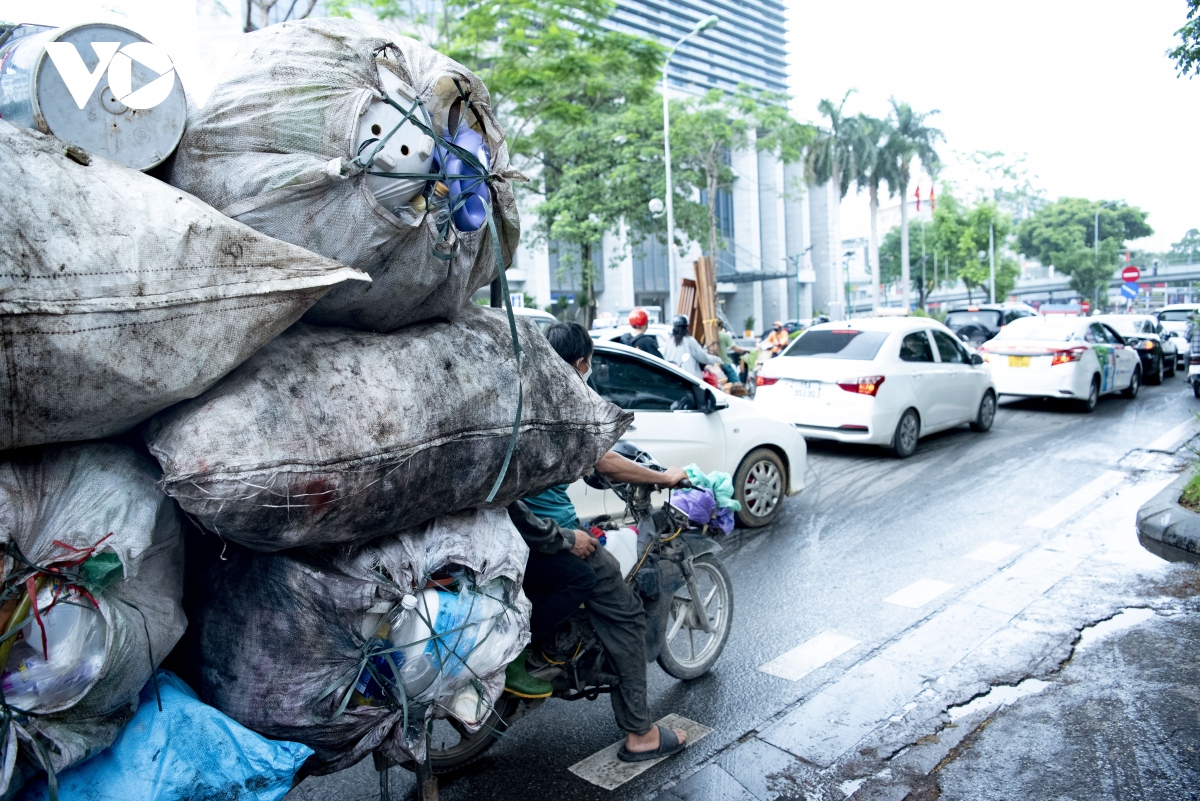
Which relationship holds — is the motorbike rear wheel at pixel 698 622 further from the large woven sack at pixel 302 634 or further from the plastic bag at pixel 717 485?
the large woven sack at pixel 302 634

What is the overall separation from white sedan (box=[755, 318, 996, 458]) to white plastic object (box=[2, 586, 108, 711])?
857cm

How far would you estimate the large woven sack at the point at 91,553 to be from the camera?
5.32 feet

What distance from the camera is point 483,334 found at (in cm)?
241

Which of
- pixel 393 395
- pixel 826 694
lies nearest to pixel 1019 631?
pixel 826 694

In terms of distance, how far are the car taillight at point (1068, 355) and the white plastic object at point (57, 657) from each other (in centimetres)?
1366

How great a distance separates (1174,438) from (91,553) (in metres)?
12.1

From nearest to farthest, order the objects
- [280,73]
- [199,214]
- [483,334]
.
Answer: [199,214], [280,73], [483,334]

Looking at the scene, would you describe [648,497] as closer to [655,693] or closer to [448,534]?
[655,693]

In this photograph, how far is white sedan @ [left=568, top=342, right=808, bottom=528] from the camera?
5.93 metres

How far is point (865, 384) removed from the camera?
9.28 meters

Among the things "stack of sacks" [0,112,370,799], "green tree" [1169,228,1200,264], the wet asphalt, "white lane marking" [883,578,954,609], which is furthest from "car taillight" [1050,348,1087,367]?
"green tree" [1169,228,1200,264]

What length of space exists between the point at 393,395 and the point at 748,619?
3468mm

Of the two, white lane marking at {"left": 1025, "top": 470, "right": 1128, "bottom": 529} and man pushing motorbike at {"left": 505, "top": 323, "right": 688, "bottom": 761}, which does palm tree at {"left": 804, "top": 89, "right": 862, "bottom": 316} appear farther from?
man pushing motorbike at {"left": 505, "top": 323, "right": 688, "bottom": 761}

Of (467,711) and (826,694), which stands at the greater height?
(467,711)
